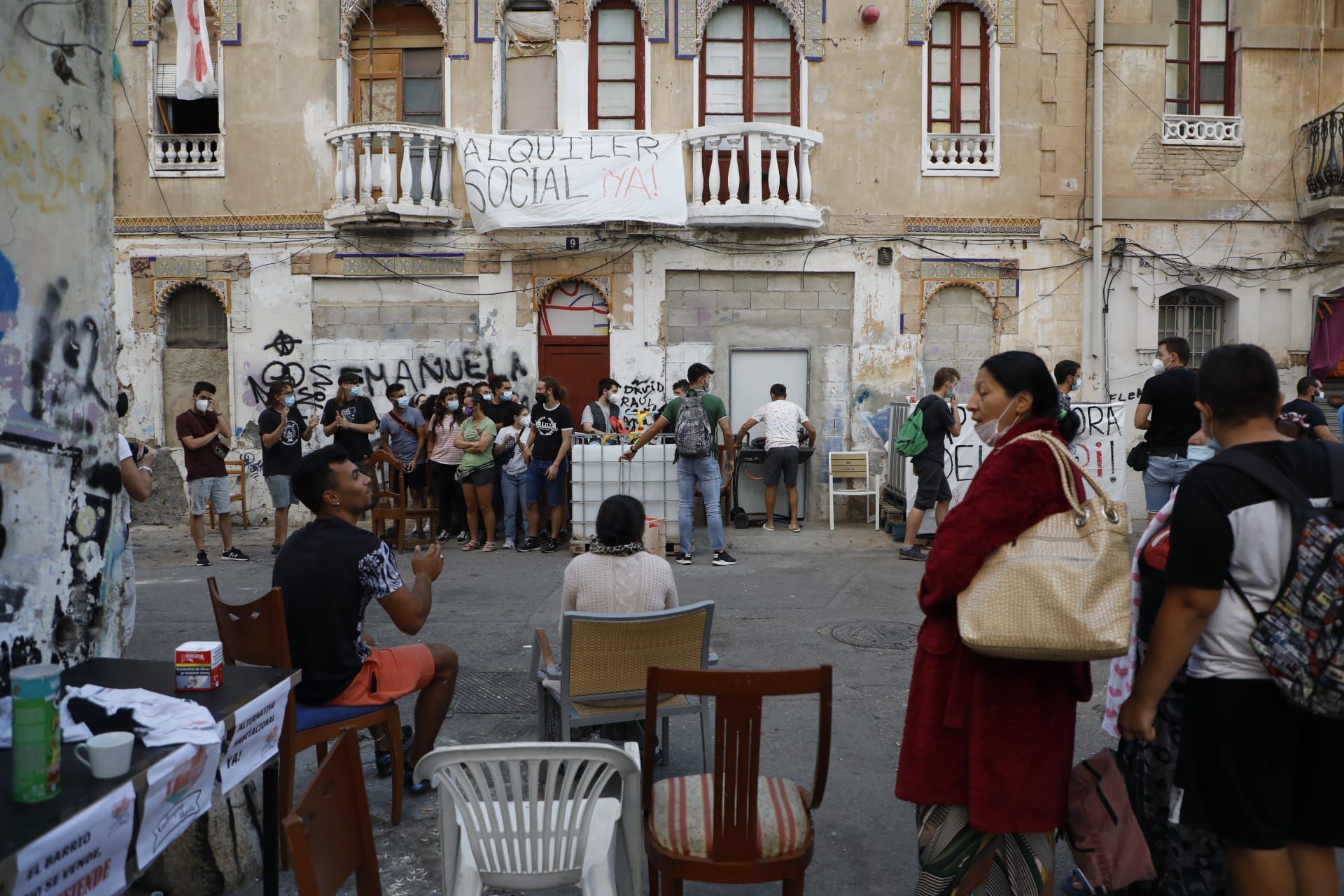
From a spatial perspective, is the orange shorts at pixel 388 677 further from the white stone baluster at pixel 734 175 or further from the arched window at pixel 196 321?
the arched window at pixel 196 321

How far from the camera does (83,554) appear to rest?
12.9 feet

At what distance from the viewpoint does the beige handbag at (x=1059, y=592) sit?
9.14 ft

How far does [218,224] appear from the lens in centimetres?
1387

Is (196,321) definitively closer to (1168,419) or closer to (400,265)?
(400,265)

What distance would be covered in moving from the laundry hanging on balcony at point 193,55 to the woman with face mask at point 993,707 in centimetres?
1105

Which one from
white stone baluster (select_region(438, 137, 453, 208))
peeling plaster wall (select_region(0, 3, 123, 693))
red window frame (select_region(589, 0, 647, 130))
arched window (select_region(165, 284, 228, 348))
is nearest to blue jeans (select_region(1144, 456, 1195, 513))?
peeling plaster wall (select_region(0, 3, 123, 693))

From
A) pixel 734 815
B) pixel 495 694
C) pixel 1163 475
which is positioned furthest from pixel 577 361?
pixel 734 815

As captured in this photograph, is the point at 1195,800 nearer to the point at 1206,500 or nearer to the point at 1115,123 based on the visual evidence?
the point at 1206,500

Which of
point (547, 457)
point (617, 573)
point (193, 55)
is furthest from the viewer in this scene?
point (193, 55)

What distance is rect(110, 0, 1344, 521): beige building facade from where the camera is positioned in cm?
1370

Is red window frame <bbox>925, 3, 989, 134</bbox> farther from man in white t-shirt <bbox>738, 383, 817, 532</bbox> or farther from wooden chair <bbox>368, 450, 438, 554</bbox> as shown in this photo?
wooden chair <bbox>368, 450, 438, 554</bbox>

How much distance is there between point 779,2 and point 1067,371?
709cm

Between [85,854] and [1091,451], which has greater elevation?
[1091,451]

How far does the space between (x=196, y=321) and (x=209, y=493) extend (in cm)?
463
